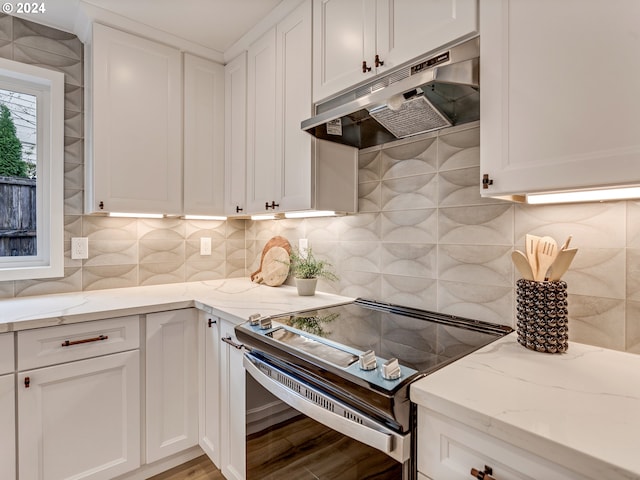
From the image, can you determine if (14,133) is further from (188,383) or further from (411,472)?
(411,472)

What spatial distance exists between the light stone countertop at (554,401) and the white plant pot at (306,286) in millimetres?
1030

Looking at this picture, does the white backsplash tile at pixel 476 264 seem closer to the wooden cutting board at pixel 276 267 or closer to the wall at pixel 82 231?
the wooden cutting board at pixel 276 267

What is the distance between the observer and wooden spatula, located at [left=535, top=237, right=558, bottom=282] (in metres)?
1.05

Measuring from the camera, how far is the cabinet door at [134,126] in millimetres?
1882

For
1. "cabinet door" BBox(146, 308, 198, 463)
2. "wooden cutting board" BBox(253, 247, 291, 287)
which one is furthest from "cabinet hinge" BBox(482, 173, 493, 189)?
"cabinet door" BBox(146, 308, 198, 463)

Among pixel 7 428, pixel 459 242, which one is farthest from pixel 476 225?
pixel 7 428

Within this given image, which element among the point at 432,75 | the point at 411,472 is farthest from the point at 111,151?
the point at 411,472

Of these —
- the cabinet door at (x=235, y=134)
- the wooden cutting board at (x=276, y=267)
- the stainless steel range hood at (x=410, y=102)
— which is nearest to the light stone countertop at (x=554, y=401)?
the stainless steel range hood at (x=410, y=102)

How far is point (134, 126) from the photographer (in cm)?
199

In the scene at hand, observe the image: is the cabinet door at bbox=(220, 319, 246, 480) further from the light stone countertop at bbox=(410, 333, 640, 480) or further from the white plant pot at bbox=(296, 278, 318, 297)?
the light stone countertop at bbox=(410, 333, 640, 480)

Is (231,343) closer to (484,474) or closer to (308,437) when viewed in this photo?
(308,437)

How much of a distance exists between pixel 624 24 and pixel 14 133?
2.72 meters

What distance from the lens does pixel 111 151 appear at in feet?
6.29

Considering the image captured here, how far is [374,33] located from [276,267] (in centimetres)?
140
